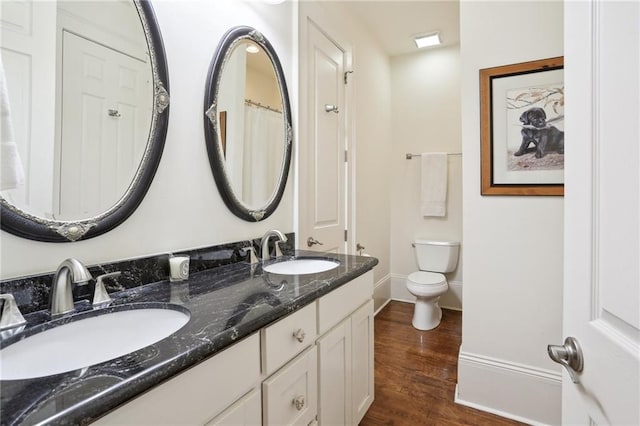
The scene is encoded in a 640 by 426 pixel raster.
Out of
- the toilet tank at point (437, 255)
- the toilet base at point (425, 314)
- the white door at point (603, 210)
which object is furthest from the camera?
the toilet tank at point (437, 255)

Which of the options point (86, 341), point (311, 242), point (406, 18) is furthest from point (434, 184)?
point (86, 341)

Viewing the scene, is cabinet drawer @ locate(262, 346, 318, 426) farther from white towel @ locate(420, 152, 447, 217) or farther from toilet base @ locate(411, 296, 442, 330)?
white towel @ locate(420, 152, 447, 217)

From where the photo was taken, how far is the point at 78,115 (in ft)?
3.23

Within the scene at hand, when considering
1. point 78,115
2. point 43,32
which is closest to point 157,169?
point 78,115

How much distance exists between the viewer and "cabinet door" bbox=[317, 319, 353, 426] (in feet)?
4.04

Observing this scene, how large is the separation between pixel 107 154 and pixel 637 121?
129 centimetres

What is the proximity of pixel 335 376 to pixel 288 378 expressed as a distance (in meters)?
0.38

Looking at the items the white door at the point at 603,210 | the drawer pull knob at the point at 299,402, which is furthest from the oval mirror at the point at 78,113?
the white door at the point at 603,210

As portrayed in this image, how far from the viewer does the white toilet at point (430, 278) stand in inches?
109

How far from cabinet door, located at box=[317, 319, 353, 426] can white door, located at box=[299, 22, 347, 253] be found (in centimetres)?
78

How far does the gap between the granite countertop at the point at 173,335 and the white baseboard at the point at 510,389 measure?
1.07 m

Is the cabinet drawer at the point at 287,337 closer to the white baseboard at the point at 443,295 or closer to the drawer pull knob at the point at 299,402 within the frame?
the drawer pull knob at the point at 299,402

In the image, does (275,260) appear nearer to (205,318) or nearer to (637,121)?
(205,318)

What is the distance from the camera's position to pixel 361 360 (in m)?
1.58
